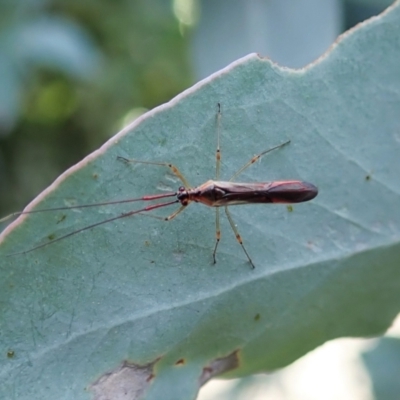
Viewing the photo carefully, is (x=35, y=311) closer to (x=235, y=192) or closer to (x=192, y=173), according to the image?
(x=192, y=173)

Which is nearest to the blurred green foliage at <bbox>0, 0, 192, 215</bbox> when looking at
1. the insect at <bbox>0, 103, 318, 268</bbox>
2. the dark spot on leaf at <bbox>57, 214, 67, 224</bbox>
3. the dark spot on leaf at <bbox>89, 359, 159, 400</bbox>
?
the insect at <bbox>0, 103, 318, 268</bbox>

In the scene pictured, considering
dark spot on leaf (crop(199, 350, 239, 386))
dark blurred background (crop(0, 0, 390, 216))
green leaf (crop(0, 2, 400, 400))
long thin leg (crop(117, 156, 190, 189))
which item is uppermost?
dark blurred background (crop(0, 0, 390, 216))

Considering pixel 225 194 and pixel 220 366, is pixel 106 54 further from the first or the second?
pixel 220 366

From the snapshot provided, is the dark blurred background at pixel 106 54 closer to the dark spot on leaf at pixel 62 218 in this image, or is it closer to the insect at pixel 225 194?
the insect at pixel 225 194

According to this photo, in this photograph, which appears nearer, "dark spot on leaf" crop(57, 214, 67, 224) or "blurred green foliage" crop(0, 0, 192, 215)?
"dark spot on leaf" crop(57, 214, 67, 224)

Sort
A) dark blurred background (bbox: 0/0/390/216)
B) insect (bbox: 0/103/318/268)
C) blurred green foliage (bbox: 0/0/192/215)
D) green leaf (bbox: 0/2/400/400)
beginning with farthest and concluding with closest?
blurred green foliage (bbox: 0/0/192/215) → dark blurred background (bbox: 0/0/390/216) → insect (bbox: 0/103/318/268) → green leaf (bbox: 0/2/400/400)

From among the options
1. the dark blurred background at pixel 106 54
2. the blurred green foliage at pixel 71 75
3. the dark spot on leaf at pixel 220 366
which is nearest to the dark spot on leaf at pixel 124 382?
the dark spot on leaf at pixel 220 366

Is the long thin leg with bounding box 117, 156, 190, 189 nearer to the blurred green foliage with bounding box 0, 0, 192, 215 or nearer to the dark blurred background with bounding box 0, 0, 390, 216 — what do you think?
the dark blurred background with bounding box 0, 0, 390, 216
